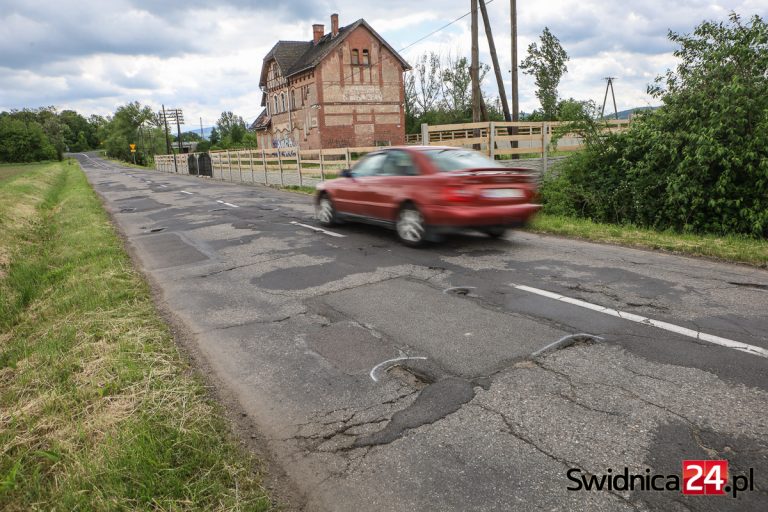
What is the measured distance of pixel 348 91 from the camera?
4319 cm

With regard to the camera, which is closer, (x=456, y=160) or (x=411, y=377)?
(x=411, y=377)

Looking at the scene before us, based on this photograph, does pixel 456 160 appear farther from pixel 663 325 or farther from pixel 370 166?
pixel 663 325

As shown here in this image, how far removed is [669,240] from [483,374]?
623cm

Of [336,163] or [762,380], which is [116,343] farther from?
[336,163]

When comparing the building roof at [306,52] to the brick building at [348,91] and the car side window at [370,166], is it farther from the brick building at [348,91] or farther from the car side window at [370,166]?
→ the car side window at [370,166]

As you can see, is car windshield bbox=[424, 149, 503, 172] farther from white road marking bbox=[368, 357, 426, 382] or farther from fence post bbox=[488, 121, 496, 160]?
fence post bbox=[488, 121, 496, 160]

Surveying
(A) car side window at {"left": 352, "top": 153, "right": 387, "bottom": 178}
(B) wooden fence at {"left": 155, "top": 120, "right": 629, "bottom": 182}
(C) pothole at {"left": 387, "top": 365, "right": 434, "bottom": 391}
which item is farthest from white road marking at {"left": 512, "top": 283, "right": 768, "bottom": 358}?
A: (B) wooden fence at {"left": 155, "top": 120, "right": 629, "bottom": 182}

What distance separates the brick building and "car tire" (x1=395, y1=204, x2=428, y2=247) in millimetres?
34274

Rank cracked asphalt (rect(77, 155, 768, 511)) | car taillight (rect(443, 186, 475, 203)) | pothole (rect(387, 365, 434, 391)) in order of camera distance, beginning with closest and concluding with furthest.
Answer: cracked asphalt (rect(77, 155, 768, 511))
pothole (rect(387, 365, 434, 391))
car taillight (rect(443, 186, 475, 203))

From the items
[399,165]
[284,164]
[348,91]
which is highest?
[348,91]

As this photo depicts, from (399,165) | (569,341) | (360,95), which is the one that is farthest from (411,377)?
(360,95)

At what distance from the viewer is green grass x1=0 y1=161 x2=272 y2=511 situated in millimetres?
2523

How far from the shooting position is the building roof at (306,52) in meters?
42.7

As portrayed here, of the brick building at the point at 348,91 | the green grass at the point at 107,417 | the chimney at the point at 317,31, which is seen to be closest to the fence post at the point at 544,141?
the green grass at the point at 107,417
